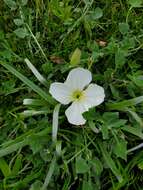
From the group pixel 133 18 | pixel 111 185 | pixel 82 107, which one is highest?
pixel 133 18

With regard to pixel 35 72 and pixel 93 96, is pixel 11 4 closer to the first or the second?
pixel 35 72

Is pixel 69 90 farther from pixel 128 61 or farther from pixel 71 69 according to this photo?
pixel 128 61

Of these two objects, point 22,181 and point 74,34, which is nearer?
point 22,181

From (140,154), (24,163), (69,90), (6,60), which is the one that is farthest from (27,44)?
(140,154)

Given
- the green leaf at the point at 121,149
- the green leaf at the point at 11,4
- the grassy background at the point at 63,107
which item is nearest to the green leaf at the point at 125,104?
the grassy background at the point at 63,107

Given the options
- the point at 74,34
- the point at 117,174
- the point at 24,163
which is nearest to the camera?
the point at 117,174

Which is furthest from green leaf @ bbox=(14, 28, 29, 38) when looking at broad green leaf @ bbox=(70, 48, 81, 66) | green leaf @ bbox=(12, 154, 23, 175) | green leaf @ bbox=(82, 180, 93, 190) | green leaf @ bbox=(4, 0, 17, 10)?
green leaf @ bbox=(82, 180, 93, 190)

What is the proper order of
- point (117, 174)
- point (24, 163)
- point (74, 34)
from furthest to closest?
point (74, 34)
point (24, 163)
point (117, 174)

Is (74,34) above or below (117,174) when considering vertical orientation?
above
